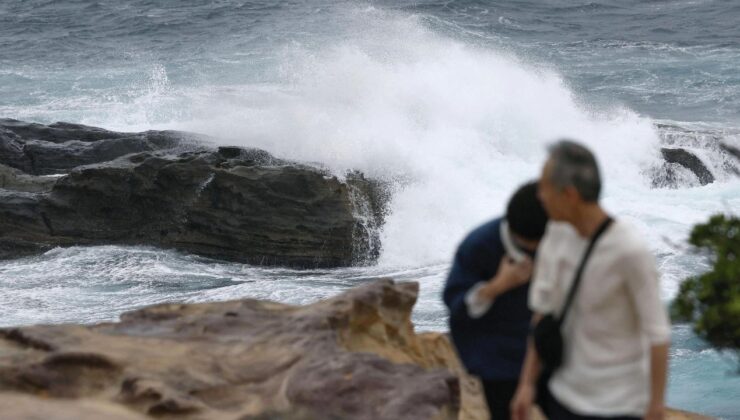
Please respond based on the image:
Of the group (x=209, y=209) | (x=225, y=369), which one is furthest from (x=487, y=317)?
(x=209, y=209)

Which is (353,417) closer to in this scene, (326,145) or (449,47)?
(326,145)

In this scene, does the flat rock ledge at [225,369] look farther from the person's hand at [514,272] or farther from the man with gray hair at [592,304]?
the man with gray hair at [592,304]

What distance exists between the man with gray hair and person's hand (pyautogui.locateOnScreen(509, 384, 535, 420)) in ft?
0.22

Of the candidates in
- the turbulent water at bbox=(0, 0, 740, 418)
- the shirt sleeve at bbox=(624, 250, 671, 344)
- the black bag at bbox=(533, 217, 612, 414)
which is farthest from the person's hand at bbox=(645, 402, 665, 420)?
the turbulent water at bbox=(0, 0, 740, 418)

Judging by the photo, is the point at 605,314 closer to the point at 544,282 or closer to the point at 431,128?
the point at 544,282

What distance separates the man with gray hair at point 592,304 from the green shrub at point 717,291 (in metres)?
0.42

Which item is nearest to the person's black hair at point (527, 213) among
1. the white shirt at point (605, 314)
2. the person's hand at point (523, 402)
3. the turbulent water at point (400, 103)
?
the white shirt at point (605, 314)

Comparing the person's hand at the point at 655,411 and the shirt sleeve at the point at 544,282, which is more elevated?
the shirt sleeve at the point at 544,282

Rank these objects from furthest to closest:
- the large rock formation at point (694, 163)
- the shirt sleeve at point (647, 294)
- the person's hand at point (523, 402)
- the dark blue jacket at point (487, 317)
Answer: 1. the large rock formation at point (694, 163)
2. the dark blue jacket at point (487, 317)
3. the person's hand at point (523, 402)
4. the shirt sleeve at point (647, 294)

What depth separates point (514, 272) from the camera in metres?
3.40

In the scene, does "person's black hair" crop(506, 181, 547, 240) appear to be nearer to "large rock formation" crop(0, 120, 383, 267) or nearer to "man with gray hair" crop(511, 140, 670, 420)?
"man with gray hair" crop(511, 140, 670, 420)

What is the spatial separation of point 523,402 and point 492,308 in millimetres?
370

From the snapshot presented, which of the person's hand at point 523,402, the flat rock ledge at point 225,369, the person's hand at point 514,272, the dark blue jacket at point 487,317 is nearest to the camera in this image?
the person's hand at point 523,402

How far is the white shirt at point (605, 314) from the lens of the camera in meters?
2.92
